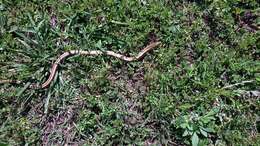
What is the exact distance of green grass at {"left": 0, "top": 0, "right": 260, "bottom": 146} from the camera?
398cm

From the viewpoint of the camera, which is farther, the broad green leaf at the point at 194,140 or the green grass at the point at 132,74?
the green grass at the point at 132,74

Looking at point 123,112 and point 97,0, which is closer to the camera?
point 123,112

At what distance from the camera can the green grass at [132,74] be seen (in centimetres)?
398

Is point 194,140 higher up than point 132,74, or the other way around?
point 132,74

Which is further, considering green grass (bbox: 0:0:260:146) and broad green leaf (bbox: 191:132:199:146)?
green grass (bbox: 0:0:260:146)

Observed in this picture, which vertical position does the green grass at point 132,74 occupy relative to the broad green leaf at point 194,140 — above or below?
above

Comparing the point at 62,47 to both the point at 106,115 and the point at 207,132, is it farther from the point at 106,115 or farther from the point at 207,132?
the point at 207,132

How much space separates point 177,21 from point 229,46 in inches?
23.0

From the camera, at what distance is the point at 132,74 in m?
4.20

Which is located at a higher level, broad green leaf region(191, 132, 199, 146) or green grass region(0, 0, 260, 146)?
green grass region(0, 0, 260, 146)

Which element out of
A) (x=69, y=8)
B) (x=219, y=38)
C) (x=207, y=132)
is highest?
(x=69, y=8)

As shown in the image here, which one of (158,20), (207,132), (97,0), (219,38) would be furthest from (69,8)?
(207,132)

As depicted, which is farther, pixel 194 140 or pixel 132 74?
pixel 132 74

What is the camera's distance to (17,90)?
405cm
